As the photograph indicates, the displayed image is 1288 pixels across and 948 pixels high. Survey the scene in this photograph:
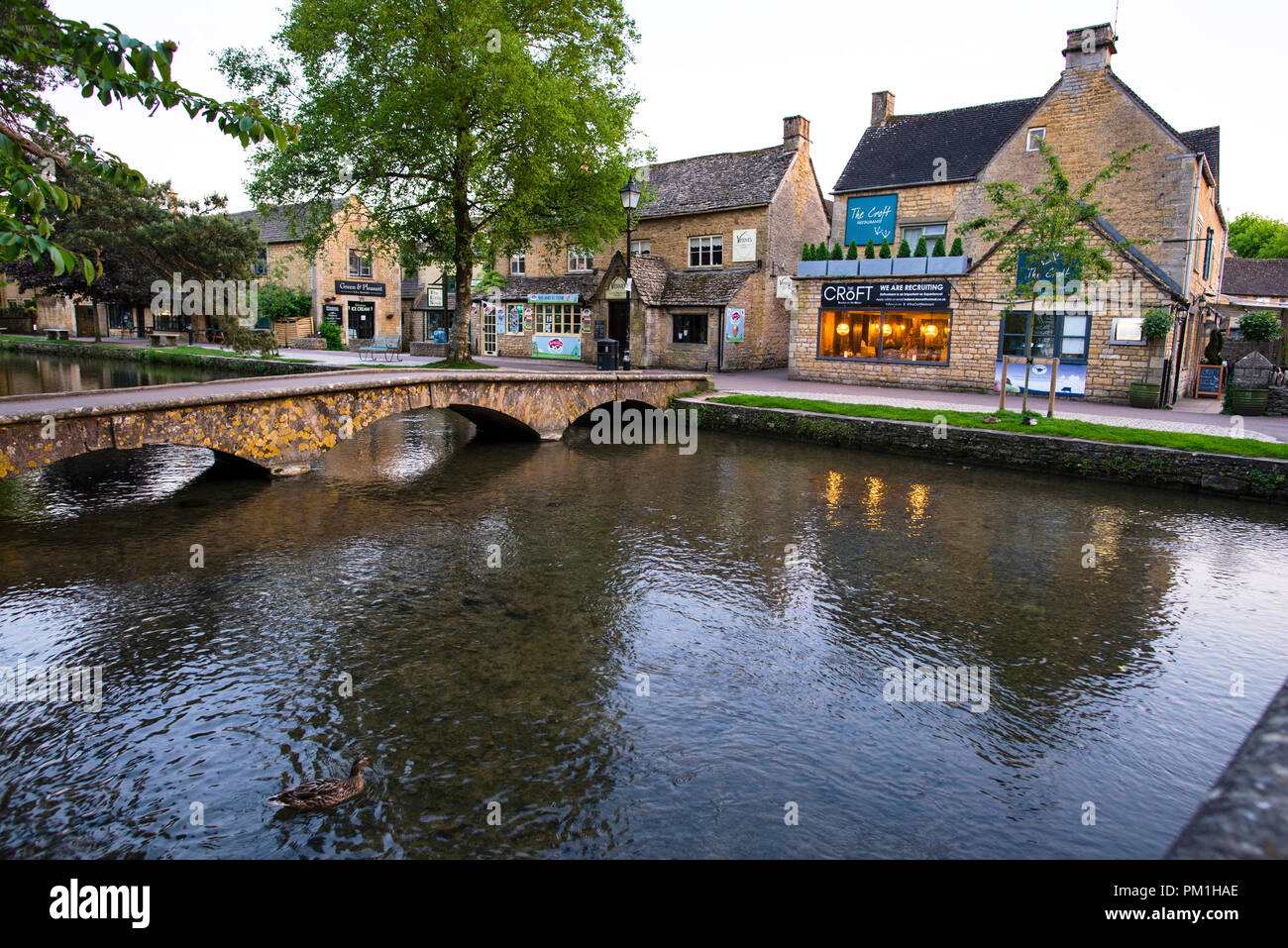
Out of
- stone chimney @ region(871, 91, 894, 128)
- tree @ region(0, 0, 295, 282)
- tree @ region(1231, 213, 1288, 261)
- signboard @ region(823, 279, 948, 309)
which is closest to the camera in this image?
tree @ region(0, 0, 295, 282)

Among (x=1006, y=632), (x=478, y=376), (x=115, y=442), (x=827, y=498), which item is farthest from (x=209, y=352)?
(x=1006, y=632)

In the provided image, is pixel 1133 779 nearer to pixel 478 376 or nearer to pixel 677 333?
pixel 478 376

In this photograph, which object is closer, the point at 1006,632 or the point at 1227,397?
the point at 1006,632

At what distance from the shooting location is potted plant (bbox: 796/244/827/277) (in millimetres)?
28734

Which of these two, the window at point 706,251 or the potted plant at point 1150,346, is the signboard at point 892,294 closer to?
the potted plant at point 1150,346

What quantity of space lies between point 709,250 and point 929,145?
10.1 meters

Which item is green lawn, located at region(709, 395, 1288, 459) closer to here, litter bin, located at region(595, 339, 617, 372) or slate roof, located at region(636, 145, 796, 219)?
litter bin, located at region(595, 339, 617, 372)

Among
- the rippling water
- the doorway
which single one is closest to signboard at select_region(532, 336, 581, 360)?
the doorway

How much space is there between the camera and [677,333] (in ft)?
115

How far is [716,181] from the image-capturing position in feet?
119

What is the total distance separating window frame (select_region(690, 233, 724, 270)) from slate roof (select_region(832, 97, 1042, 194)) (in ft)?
20.0

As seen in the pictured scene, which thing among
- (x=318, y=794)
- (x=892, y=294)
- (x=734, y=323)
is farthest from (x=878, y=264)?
(x=318, y=794)
